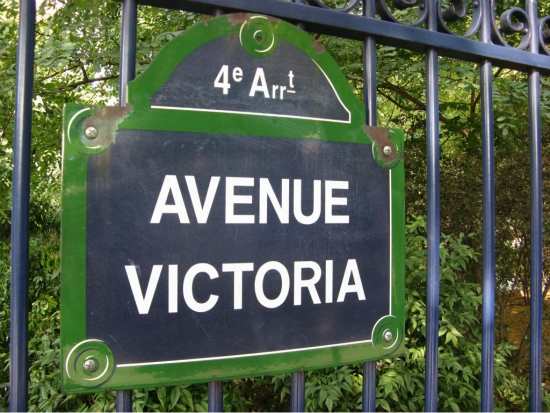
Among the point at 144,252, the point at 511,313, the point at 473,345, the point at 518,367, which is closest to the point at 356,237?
the point at 144,252

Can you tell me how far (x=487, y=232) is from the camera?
144 centimetres

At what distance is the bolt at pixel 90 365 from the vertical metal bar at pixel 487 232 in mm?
1020

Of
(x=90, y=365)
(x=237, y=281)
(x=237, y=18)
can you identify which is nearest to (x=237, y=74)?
(x=237, y=18)

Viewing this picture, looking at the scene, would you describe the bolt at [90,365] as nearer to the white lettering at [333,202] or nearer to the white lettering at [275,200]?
the white lettering at [275,200]

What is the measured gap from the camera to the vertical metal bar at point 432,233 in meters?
1.35

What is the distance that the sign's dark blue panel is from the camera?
41.7 inches

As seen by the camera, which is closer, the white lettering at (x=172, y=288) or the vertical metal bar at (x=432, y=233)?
the white lettering at (x=172, y=288)

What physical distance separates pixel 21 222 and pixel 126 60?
403 mm

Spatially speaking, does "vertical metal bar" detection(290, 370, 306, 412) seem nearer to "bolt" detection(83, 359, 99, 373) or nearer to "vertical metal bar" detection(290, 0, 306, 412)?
"vertical metal bar" detection(290, 0, 306, 412)

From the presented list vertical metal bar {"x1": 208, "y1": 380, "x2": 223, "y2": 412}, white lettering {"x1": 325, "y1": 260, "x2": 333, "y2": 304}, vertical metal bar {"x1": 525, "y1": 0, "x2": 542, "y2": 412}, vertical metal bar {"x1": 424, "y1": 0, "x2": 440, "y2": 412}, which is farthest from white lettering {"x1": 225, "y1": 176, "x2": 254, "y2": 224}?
vertical metal bar {"x1": 525, "y1": 0, "x2": 542, "y2": 412}

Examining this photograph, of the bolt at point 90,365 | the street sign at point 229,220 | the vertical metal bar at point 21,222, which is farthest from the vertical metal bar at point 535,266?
the vertical metal bar at point 21,222

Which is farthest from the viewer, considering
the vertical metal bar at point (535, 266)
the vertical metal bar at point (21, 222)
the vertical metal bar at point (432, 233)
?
the vertical metal bar at point (535, 266)

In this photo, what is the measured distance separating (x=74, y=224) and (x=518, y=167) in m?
5.31

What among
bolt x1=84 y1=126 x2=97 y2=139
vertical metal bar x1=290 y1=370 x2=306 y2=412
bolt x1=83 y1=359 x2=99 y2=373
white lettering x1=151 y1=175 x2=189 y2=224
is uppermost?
bolt x1=84 y1=126 x2=97 y2=139
